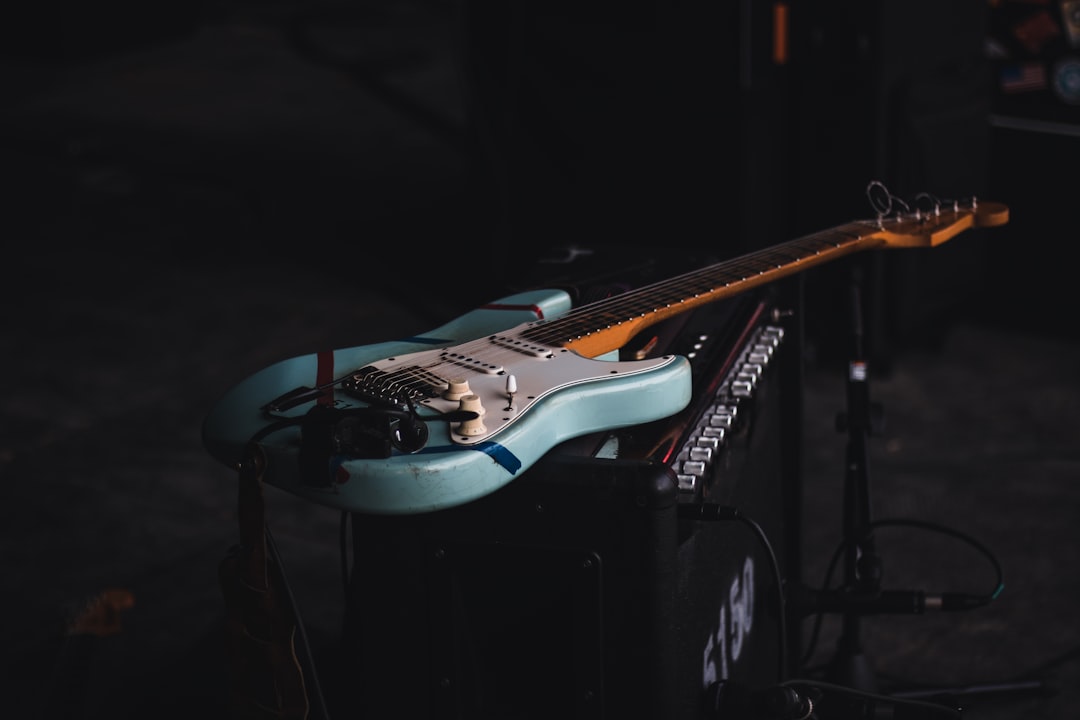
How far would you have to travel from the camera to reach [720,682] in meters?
1.88

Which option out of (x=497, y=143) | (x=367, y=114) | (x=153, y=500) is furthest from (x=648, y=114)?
(x=367, y=114)

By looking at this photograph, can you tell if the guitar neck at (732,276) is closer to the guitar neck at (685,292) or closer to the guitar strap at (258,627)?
the guitar neck at (685,292)

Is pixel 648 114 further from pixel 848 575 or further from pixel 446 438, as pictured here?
pixel 446 438

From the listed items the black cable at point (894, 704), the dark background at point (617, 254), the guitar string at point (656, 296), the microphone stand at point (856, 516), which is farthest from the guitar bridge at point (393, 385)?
the microphone stand at point (856, 516)

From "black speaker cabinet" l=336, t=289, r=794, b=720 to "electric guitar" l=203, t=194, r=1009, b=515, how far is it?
8 centimetres

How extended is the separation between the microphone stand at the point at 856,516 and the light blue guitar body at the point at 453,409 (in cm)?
60

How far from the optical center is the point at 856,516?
229 cm

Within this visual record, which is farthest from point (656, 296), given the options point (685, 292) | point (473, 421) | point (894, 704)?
point (894, 704)

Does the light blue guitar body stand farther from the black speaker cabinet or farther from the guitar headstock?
the guitar headstock

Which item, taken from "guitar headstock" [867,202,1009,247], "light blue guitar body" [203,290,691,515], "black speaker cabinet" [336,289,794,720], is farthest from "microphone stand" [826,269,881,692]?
"light blue guitar body" [203,290,691,515]

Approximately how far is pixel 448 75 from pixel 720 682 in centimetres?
636

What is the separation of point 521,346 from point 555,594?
0.35m

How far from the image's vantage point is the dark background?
2928mm

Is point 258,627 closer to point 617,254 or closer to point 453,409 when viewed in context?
point 453,409
